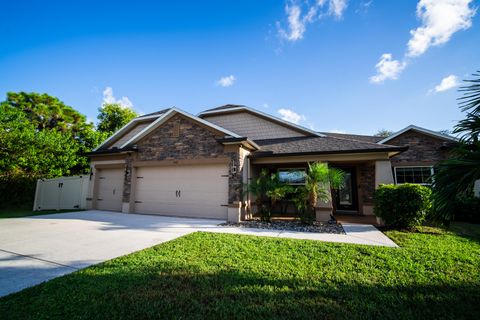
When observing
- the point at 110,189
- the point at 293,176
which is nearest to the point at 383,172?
the point at 293,176

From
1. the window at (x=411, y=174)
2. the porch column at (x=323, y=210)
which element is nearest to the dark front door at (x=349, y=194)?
the window at (x=411, y=174)

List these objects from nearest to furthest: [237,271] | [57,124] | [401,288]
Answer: [401,288]
[237,271]
[57,124]

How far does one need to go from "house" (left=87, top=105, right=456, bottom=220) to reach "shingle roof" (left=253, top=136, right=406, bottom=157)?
39 millimetres

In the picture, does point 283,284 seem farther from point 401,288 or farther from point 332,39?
point 332,39

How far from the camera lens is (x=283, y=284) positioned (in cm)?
309

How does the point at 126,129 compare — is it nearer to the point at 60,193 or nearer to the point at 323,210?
the point at 60,193

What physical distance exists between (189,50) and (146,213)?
8.71m

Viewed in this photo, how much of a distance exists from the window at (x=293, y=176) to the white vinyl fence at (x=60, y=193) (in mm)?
11831

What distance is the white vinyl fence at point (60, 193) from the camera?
12.5 m

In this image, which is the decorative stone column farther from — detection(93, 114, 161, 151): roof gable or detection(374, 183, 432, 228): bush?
detection(93, 114, 161, 151): roof gable

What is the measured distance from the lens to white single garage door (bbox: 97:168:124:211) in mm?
11555

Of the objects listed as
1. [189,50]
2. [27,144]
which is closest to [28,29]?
[27,144]

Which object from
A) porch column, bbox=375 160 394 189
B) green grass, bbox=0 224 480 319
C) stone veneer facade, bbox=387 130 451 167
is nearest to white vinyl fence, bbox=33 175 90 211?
green grass, bbox=0 224 480 319

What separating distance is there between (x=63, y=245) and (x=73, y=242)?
0.25m
